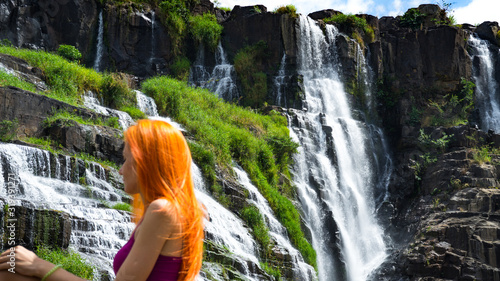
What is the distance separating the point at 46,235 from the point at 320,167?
45.9 ft

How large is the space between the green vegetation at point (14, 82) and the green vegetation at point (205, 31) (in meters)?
12.1

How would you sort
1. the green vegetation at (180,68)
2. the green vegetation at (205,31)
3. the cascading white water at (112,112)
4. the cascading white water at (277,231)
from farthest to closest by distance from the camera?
the green vegetation at (205,31), the green vegetation at (180,68), the cascading white water at (112,112), the cascading white water at (277,231)

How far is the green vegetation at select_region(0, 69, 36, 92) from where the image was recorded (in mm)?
13539

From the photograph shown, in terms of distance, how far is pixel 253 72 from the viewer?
25.1 meters

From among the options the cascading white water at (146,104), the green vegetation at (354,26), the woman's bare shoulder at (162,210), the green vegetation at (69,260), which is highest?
the green vegetation at (354,26)

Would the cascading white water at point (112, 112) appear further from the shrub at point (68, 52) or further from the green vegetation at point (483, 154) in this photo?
the green vegetation at point (483, 154)

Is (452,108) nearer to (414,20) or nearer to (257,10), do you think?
(414,20)

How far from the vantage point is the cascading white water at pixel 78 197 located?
28.8 feet

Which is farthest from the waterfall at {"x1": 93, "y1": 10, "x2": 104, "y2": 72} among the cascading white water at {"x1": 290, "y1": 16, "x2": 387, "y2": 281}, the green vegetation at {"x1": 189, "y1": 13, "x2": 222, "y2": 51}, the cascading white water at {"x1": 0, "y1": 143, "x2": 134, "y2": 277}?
the cascading white water at {"x1": 0, "y1": 143, "x2": 134, "y2": 277}

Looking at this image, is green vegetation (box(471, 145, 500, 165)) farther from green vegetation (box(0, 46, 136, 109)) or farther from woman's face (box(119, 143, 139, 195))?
woman's face (box(119, 143, 139, 195))

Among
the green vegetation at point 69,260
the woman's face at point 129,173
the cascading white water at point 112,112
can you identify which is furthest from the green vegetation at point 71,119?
the woman's face at point 129,173

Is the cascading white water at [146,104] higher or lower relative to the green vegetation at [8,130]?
higher

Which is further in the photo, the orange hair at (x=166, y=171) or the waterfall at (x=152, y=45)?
the waterfall at (x=152, y=45)

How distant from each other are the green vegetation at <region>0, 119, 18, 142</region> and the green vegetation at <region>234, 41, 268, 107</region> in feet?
45.0
